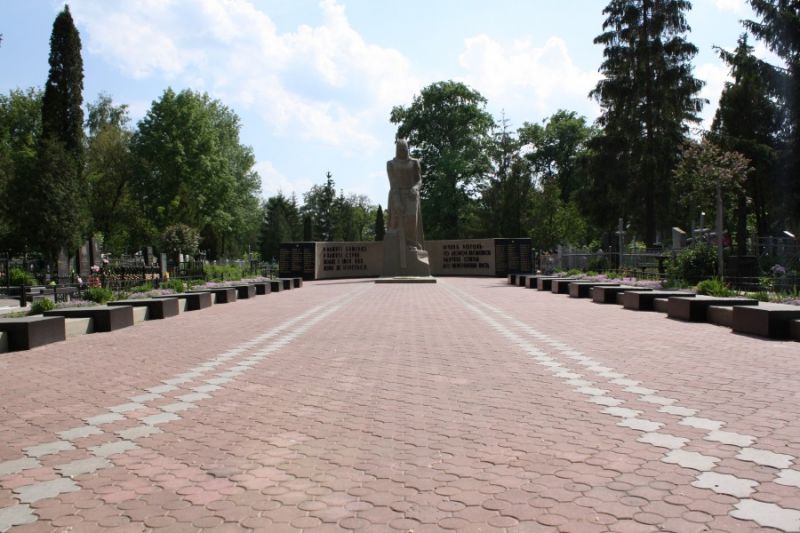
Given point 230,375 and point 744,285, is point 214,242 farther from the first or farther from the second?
point 230,375

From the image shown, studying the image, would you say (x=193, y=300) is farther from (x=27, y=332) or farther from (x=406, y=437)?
(x=406, y=437)

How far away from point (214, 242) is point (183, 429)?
6861 centimetres

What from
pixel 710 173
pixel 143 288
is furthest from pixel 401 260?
pixel 143 288

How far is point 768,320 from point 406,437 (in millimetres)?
7718

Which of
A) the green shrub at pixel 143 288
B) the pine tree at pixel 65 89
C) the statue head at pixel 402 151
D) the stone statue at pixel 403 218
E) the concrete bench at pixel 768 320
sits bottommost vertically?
the concrete bench at pixel 768 320

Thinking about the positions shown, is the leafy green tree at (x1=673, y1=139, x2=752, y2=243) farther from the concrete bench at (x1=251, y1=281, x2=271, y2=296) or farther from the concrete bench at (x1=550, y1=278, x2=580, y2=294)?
the concrete bench at (x1=251, y1=281, x2=271, y2=296)

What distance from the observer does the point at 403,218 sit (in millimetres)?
36250

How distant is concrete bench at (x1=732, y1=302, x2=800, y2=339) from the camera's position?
390 inches

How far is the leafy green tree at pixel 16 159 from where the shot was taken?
3609 centimetres

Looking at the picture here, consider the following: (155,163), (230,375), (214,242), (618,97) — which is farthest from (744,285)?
(214,242)

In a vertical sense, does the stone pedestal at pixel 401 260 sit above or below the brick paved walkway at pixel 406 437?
above

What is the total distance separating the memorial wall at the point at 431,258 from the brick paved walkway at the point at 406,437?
32236 millimetres

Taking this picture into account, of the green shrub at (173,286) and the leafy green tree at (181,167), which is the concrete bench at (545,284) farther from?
the leafy green tree at (181,167)

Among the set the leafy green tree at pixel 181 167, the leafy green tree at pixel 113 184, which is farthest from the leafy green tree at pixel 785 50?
the leafy green tree at pixel 113 184
